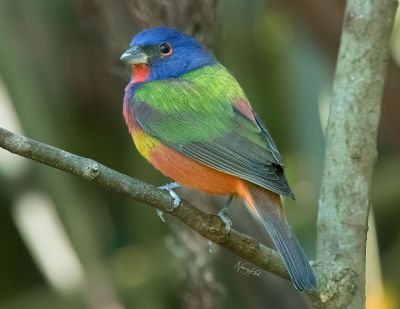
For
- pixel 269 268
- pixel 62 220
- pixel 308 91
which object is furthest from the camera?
pixel 308 91

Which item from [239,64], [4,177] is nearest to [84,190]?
[4,177]

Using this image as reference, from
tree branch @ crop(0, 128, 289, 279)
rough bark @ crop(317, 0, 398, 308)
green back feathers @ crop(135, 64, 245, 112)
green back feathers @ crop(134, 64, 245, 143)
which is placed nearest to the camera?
tree branch @ crop(0, 128, 289, 279)

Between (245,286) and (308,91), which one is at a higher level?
(308,91)

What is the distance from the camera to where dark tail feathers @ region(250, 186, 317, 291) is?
3.22 meters

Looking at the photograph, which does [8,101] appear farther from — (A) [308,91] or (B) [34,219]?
(A) [308,91]

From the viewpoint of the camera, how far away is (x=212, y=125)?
3.86 metres

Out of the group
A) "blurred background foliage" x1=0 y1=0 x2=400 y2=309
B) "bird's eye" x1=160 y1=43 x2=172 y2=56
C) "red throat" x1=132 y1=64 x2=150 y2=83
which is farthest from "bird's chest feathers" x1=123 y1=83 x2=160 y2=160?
"blurred background foliage" x1=0 y1=0 x2=400 y2=309

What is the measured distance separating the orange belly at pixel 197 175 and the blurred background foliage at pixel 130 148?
0.55 metres

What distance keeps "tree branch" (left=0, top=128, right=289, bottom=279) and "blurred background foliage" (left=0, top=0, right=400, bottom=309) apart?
90 cm

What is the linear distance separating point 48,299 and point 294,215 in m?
1.52

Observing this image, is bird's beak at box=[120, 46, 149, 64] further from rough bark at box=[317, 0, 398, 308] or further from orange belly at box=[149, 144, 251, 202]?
rough bark at box=[317, 0, 398, 308]

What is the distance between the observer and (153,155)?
3814mm

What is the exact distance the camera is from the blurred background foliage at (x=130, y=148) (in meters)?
4.82
